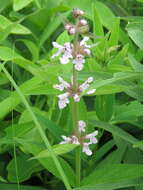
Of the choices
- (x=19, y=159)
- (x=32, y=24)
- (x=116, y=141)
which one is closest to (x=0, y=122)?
(x=19, y=159)

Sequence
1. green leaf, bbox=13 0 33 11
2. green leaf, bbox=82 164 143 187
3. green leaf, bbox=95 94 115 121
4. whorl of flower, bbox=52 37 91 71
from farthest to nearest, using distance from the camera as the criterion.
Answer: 1. green leaf, bbox=13 0 33 11
2. green leaf, bbox=95 94 115 121
3. green leaf, bbox=82 164 143 187
4. whorl of flower, bbox=52 37 91 71

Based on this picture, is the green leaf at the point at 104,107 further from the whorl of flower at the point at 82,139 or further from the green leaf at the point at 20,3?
the green leaf at the point at 20,3

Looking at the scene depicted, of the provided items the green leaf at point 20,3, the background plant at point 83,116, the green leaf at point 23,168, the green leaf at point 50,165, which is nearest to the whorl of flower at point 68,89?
the background plant at point 83,116

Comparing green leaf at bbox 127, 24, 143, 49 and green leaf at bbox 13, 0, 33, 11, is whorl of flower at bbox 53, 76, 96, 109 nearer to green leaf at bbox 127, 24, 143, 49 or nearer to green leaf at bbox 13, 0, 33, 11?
green leaf at bbox 127, 24, 143, 49

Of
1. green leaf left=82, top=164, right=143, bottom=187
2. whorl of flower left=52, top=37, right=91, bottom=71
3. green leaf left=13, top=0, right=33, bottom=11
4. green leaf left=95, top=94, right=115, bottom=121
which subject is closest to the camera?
whorl of flower left=52, top=37, right=91, bottom=71

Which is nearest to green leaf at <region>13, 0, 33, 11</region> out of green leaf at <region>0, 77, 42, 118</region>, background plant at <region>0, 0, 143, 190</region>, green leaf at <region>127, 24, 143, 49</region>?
background plant at <region>0, 0, 143, 190</region>

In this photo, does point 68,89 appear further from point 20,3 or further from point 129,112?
point 20,3

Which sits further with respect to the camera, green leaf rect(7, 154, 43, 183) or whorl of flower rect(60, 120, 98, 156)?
green leaf rect(7, 154, 43, 183)

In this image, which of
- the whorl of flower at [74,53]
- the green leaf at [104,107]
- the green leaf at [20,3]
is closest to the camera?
the whorl of flower at [74,53]

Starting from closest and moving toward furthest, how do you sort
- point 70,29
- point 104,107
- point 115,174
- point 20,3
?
1. point 70,29
2. point 115,174
3. point 104,107
4. point 20,3

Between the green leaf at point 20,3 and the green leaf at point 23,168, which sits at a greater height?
the green leaf at point 20,3

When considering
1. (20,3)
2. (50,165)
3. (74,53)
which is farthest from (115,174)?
(20,3)
